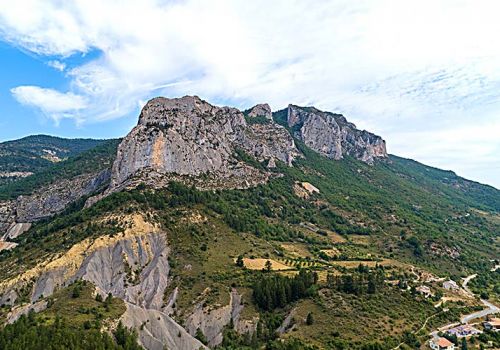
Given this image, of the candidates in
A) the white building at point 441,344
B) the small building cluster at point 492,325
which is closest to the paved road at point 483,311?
the small building cluster at point 492,325

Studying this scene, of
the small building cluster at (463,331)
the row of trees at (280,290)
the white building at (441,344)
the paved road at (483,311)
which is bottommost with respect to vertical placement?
the white building at (441,344)

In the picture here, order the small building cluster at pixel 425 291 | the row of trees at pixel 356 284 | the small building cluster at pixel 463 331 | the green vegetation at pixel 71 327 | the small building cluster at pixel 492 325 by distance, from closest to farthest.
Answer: the green vegetation at pixel 71 327 < the small building cluster at pixel 463 331 < the small building cluster at pixel 492 325 < the row of trees at pixel 356 284 < the small building cluster at pixel 425 291

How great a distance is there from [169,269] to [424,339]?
217ft

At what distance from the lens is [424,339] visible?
86938 millimetres

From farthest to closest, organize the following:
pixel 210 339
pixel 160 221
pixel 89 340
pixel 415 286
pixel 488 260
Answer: pixel 488 260, pixel 160 221, pixel 415 286, pixel 210 339, pixel 89 340

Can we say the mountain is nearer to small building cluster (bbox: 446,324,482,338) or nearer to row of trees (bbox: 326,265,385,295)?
row of trees (bbox: 326,265,385,295)

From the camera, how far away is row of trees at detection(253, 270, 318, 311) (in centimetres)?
10294

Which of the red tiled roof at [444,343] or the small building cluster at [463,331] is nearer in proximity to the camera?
the red tiled roof at [444,343]

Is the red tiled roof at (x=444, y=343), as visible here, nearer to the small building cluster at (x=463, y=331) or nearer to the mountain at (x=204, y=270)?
the mountain at (x=204, y=270)

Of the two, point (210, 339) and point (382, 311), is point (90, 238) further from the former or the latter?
point (382, 311)

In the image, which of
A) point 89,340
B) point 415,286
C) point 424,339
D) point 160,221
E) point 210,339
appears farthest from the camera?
point 160,221

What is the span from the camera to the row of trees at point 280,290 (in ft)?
338

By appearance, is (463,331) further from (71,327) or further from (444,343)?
(71,327)

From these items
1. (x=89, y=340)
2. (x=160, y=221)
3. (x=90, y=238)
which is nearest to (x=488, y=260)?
(x=160, y=221)
